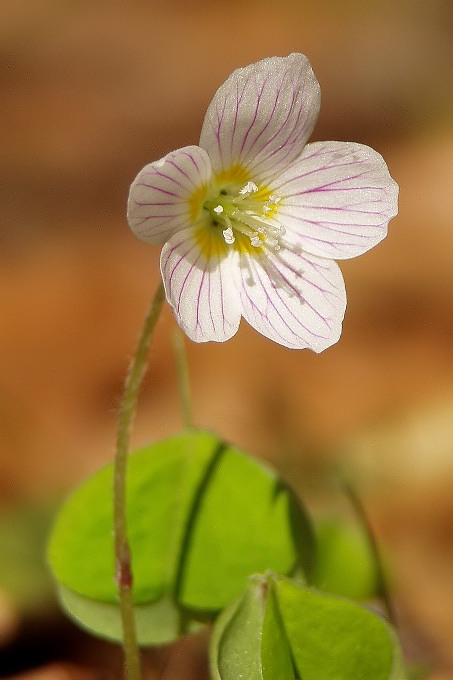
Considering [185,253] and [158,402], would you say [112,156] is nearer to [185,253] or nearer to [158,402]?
[158,402]

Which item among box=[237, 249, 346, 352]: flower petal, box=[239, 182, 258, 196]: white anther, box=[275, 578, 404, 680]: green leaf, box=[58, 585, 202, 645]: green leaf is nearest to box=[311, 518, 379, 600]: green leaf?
box=[58, 585, 202, 645]: green leaf

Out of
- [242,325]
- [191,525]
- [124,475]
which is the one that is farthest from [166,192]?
[242,325]

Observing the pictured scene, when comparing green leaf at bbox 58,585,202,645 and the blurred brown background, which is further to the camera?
the blurred brown background

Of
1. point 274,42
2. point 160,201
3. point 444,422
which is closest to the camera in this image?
point 160,201

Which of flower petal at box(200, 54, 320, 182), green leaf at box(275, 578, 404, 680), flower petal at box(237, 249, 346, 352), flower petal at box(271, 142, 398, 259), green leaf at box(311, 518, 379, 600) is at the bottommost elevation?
green leaf at box(311, 518, 379, 600)

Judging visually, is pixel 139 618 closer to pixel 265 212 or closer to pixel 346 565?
pixel 346 565

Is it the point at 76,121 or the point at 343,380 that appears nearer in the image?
the point at 343,380

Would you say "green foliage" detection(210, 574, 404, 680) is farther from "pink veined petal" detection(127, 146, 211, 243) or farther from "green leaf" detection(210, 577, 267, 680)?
"pink veined petal" detection(127, 146, 211, 243)

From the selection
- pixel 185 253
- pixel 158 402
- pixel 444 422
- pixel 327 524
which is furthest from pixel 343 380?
pixel 185 253
